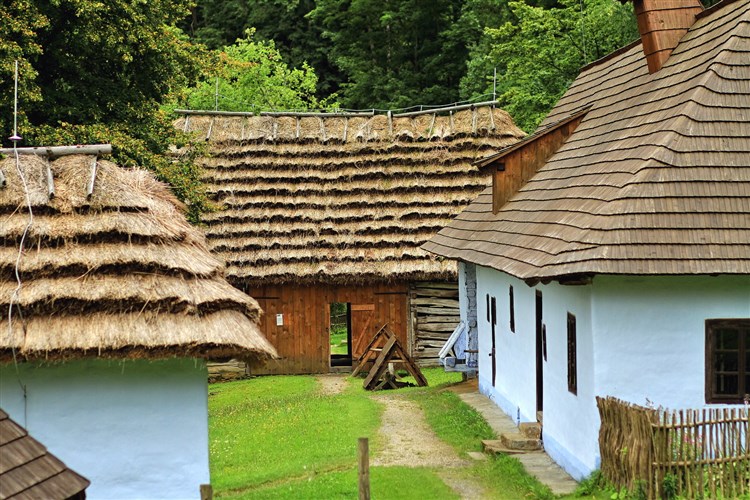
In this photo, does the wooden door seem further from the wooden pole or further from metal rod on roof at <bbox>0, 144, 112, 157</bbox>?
the wooden pole

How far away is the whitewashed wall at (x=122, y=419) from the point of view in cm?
1120

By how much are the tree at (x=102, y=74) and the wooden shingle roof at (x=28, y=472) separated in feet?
31.4

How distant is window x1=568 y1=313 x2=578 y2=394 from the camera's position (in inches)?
534

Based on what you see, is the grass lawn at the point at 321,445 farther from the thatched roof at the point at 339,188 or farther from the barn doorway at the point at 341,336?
the barn doorway at the point at 341,336

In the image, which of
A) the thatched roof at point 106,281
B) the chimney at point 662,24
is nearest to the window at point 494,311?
the chimney at point 662,24

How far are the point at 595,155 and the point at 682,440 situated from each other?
5.84 m

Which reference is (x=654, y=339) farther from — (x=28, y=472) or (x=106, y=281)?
(x=28, y=472)

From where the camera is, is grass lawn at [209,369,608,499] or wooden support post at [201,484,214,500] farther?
grass lawn at [209,369,608,499]

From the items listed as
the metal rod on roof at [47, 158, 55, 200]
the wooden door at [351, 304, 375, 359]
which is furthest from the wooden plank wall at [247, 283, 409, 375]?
the metal rod on roof at [47, 158, 55, 200]

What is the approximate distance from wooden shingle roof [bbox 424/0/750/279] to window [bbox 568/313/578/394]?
975 millimetres

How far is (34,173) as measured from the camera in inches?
490

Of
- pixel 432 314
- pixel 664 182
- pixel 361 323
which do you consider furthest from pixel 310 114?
pixel 664 182

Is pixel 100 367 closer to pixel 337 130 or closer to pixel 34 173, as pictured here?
pixel 34 173

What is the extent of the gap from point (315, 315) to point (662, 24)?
14.0 meters
